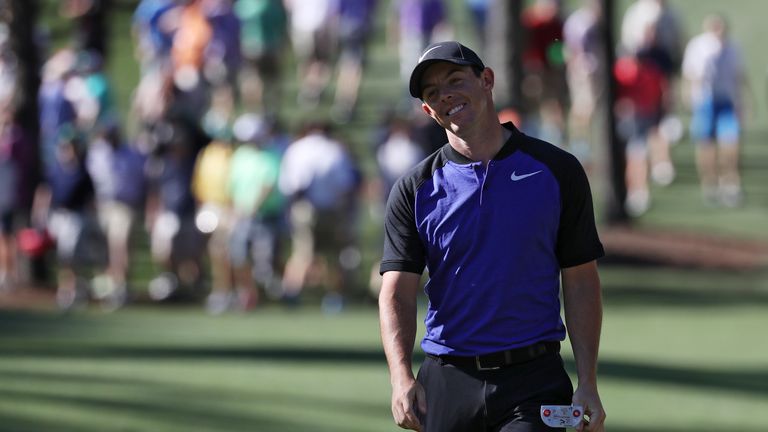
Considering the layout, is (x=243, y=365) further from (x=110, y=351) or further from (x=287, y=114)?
(x=287, y=114)

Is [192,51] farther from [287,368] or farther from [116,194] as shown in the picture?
[287,368]

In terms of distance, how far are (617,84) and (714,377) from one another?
9557 mm

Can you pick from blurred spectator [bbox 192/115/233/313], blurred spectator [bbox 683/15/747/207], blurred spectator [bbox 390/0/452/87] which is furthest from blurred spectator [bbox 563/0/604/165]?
blurred spectator [bbox 192/115/233/313]

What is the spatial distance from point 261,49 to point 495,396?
57.4 ft

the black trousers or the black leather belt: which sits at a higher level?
the black leather belt

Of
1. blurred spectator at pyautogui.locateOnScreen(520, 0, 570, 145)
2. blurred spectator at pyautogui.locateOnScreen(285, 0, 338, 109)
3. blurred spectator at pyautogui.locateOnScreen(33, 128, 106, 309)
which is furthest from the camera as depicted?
blurred spectator at pyautogui.locateOnScreen(285, 0, 338, 109)

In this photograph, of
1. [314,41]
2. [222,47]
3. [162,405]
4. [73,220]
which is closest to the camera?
[162,405]

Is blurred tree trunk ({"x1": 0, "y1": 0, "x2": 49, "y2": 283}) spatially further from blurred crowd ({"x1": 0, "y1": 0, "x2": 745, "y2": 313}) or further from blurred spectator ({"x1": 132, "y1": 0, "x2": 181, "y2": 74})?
blurred spectator ({"x1": 132, "y1": 0, "x2": 181, "y2": 74})

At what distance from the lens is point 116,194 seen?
1747cm

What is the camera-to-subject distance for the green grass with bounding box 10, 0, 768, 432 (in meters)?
11.3

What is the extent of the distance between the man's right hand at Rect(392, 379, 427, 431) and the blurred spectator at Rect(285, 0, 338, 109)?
18297mm

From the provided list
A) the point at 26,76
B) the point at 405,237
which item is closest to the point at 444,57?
the point at 405,237

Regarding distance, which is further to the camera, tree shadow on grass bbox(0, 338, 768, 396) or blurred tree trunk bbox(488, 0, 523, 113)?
blurred tree trunk bbox(488, 0, 523, 113)

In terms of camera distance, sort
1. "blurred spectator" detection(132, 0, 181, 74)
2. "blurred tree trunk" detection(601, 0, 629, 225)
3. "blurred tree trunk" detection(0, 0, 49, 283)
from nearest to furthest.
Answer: "blurred tree trunk" detection(0, 0, 49, 283) < "blurred tree trunk" detection(601, 0, 629, 225) < "blurred spectator" detection(132, 0, 181, 74)
